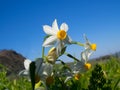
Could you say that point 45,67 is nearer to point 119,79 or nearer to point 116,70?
point 119,79

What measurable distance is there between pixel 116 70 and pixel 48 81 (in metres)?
0.79

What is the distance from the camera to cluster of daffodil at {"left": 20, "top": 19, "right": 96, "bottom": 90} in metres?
1.86

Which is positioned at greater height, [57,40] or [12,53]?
[12,53]

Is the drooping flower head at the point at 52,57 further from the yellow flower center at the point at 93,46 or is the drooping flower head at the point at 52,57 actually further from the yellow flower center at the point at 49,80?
the yellow flower center at the point at 93,46

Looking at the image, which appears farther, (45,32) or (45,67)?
(45,32)

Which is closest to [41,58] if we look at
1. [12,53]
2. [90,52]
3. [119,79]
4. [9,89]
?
[90,52]

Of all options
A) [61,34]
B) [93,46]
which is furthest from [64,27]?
[93,46]

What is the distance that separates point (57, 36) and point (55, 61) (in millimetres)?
200

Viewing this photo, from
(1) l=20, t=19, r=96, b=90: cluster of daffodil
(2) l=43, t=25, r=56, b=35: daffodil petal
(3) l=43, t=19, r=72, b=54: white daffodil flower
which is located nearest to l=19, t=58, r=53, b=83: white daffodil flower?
(1) l=20, t=19, r=96, b=90: cluster of daffodil

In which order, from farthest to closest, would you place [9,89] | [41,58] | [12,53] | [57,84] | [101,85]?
[12,53] → [9,89] → [57,84] → [101,85] → [41,58]

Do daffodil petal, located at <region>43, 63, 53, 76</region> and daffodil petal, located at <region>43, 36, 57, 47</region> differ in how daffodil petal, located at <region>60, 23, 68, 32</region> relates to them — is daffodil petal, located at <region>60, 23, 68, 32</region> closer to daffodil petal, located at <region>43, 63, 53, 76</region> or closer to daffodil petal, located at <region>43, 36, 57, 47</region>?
daffodil petal, located at <region>43, 36, 57, 47</region>

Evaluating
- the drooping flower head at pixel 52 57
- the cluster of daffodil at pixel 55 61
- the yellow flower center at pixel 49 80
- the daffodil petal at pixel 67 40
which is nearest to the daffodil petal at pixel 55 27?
the cluster of daffodil at pixel 55 61

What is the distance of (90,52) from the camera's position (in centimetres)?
206

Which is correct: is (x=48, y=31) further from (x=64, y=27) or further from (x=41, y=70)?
(x=41, y=70)
